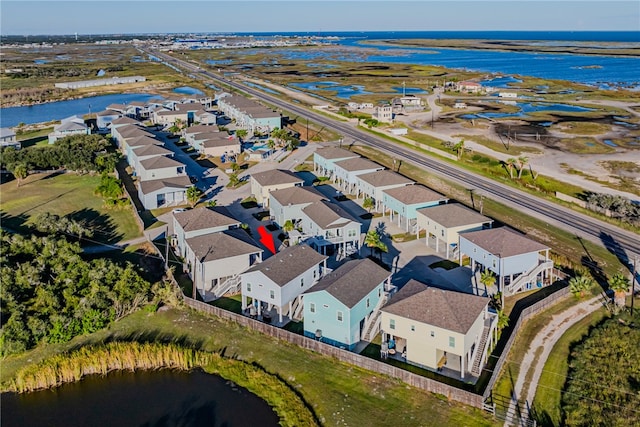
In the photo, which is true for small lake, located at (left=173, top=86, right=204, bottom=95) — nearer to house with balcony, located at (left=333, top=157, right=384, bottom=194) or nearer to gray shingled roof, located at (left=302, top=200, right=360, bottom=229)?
house with balcony, located at (left=333, top=157, right=384, bottom=194)

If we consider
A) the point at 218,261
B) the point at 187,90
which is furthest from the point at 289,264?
the point at 187,90

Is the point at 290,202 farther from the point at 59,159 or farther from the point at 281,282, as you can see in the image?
the point at 59,159

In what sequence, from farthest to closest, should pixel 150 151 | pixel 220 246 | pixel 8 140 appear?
pixel 8 140 < pixel 150 151 < pixel 220 246

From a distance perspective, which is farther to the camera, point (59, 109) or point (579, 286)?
point (59, 109)

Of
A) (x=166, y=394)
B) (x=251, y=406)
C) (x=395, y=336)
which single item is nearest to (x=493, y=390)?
(x=395, y=336)

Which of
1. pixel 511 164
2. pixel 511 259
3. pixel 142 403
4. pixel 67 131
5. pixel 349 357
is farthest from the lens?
pixel 67 131

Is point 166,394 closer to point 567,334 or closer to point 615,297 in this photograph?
point 567,334

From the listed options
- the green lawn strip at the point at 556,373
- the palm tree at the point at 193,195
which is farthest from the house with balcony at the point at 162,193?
the green lawn strip at the point at 556,373

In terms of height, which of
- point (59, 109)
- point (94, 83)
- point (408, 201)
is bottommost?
point (408, 201)
